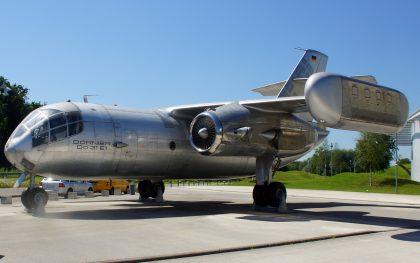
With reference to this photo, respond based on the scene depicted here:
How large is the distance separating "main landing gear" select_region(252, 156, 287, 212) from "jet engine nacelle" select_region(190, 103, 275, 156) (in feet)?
4.49

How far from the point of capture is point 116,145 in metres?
17.0

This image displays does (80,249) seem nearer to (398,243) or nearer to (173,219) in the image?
(173,219)

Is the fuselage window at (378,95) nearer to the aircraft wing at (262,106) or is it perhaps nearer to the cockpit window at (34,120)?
the aircraft wing at (262,106)

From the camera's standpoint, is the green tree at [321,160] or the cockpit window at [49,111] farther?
the green tree at [321,160]

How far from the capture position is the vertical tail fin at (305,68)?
22.0 metres

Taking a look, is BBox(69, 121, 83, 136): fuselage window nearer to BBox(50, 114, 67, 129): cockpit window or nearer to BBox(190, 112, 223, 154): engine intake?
BBox(50, 114, 67, 129): cockpit window

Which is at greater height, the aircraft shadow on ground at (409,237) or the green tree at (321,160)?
the green tree at (321,160)

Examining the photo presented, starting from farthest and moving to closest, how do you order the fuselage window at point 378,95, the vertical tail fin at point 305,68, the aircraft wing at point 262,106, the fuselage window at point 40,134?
the vertical tail fin at point 305,68 < the aircraft wing at point 262,106 < the fuselage window at point 40,134 < the fuselage window at point 378,95

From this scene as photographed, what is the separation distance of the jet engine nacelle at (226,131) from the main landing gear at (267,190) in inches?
53.9

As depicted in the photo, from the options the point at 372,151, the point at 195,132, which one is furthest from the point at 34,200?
the point at 372,151

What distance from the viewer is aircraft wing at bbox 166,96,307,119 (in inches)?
675

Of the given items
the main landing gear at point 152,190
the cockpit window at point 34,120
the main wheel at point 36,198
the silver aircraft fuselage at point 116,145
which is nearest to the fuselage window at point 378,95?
the silver aircraft fuselage at point 116,145

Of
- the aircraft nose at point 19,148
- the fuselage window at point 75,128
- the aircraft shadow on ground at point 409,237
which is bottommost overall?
the aircraft shadow on ground at point 409,237

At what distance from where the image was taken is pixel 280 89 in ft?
76.8
